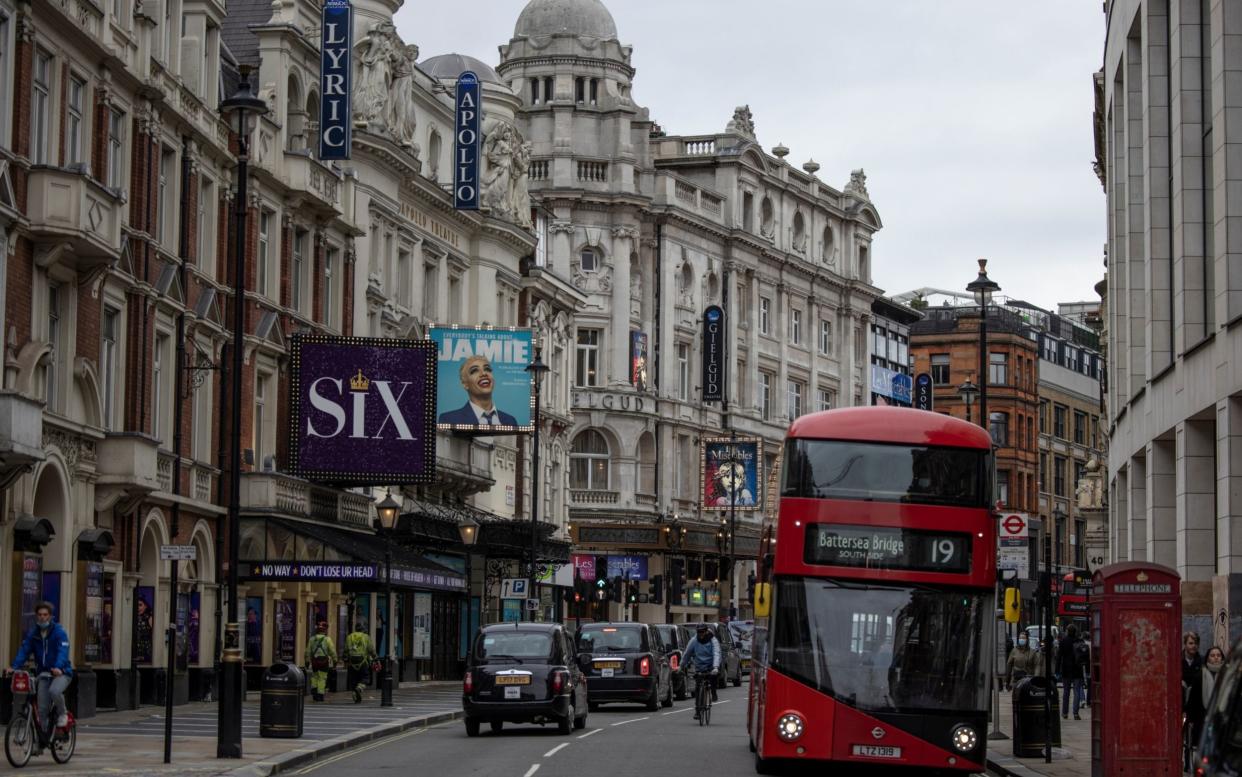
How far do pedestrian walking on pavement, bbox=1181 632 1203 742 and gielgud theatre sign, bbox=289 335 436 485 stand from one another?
24116mm

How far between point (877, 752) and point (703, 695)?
14.6m

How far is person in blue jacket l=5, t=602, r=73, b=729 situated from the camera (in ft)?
79.5

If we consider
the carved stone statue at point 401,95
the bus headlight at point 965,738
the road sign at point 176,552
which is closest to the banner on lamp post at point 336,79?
the carved stone statue at point 401,95

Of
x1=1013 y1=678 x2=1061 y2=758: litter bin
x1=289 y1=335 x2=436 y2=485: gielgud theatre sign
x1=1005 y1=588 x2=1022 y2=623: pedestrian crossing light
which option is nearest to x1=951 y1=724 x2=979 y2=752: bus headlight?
x1=1005 y1=588 x2=1022 y2=623: pedestrian crossing light

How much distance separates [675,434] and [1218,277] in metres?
61.3

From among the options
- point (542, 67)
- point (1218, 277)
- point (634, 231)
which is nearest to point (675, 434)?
point (634, 231)

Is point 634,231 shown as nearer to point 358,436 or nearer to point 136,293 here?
point 358,436

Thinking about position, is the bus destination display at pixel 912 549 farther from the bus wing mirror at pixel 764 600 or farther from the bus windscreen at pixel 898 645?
the bus wing mirror at pixel 764 600

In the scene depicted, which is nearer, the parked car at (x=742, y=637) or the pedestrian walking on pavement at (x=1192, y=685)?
the pedestrian walking on pavement at (x=1192, y=685)

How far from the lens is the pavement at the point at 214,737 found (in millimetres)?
24566

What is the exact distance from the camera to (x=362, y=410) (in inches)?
1902

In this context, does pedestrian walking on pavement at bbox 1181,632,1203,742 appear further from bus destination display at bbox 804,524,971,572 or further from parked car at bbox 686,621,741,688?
parked car at bbox 686,621,741,688

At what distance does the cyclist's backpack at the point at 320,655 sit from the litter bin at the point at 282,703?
12.2 meters

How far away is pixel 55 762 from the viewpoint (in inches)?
969
